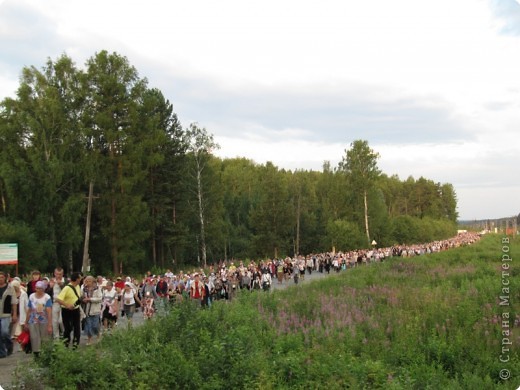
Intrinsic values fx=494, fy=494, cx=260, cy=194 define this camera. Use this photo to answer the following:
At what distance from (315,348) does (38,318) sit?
6.07 meters

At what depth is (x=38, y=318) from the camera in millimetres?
10633

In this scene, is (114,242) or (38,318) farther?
(114,242)

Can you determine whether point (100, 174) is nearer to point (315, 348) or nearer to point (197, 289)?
point (197, 289)

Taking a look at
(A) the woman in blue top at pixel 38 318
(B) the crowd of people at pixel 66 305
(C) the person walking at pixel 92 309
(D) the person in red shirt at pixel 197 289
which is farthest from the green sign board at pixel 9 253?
(A) the woman in blue top at pixel 38 318

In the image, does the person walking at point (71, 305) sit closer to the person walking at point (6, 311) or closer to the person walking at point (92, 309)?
the person walking at point (6, 311)

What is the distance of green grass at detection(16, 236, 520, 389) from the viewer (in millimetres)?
8625

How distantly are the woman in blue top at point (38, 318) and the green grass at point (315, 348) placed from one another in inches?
53.9

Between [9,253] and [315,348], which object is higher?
[9,253]

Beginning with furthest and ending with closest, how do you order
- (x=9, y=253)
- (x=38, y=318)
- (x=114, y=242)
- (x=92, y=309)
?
(x=114, y=242) < (x=9, y=253) < (x=92, y=309) < (x=38, y=318)

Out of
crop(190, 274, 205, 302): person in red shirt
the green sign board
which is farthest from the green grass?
the green sign board

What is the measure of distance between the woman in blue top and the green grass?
4.49 feet

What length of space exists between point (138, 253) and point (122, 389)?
3186 cm

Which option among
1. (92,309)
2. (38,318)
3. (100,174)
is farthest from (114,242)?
(38,318)

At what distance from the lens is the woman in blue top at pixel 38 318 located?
34.7 feet
